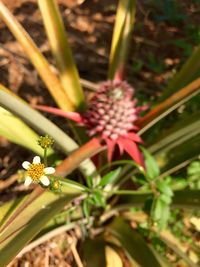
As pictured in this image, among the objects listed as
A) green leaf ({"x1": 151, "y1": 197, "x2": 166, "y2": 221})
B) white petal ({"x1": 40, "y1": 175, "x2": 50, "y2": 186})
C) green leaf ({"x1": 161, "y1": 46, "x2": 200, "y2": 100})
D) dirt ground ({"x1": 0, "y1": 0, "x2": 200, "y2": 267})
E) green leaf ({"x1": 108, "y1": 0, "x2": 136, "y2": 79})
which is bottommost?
white petal ({"x1": 40, "y1": 175, "x2": 50, "y2": 186})

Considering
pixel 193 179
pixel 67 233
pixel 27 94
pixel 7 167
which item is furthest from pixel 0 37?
pixel 193 179

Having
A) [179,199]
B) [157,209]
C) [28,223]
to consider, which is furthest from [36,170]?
[179,199]

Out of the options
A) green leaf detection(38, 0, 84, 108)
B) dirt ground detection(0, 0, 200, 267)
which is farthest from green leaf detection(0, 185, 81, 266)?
dirt ground detection(0, 0, 200, 267)

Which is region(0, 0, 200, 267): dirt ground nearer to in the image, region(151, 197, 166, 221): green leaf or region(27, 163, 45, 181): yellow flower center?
region(151, 197, 166, 221): green leaf

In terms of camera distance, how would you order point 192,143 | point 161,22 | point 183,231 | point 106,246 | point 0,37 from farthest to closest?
point 161,22 → point 0,37 → point 183,231 → point 106,246 → point 192,143

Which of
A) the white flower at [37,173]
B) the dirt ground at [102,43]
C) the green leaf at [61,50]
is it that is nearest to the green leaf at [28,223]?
the white flower at [37,173]

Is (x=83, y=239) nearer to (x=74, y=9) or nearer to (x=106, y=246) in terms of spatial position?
(x=106, y=246)
